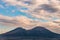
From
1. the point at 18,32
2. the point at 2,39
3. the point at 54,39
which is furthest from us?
the point at 18,32

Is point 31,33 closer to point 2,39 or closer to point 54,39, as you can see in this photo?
point 54,39

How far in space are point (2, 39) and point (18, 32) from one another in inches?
2036

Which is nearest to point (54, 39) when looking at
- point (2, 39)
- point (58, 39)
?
point (58, 39)

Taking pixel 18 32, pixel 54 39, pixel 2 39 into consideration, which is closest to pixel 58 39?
pixel 54 39

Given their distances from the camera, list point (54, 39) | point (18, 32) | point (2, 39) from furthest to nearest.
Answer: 1. point (18, 32)
2. point (54, 39)
3. point (2, 39)

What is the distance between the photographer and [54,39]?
525 ft

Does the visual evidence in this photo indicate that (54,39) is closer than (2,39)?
No

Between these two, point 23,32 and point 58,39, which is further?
point 23,32

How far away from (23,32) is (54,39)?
1712 inches

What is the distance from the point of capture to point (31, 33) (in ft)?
647

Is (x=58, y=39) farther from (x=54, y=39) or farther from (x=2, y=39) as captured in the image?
(x=2, y=39)

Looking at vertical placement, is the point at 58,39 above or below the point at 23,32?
below

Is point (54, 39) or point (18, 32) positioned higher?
point (18, 32)

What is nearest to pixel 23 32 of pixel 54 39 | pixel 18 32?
pixel 18 32
